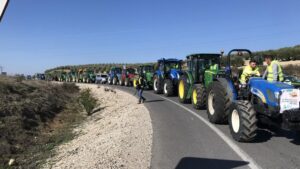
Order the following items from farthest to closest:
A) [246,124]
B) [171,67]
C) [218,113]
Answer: [171,67], [218,113], [246,124]

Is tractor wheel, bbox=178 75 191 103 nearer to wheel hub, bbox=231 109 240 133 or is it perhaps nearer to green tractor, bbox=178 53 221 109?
green tractor, bbox=178 53 221 109

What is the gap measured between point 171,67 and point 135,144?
16.2 m

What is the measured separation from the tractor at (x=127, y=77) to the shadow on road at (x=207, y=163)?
30367mm

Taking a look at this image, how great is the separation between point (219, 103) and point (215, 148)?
9.88ft

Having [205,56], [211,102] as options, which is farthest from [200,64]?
[211,102]

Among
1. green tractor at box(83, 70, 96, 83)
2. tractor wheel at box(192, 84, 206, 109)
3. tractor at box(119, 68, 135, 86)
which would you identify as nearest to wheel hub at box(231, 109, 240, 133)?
tractor wheel at box(192, 84, 206, 109)

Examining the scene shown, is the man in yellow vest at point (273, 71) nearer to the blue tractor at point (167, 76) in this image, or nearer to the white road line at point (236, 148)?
the white road line at point (236, 148)

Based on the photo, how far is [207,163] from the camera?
25.3 feet

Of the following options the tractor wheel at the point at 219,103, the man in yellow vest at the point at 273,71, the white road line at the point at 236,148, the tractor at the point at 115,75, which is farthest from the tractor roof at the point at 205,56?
the tractor at the point at 115,75

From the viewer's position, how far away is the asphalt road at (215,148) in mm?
7642

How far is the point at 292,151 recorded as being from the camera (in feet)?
27.8

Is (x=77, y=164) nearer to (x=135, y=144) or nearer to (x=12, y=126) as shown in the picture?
(x=135, y=144)

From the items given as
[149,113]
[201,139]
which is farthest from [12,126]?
[201,139]

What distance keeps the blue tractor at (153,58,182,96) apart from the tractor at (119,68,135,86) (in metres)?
11.6
